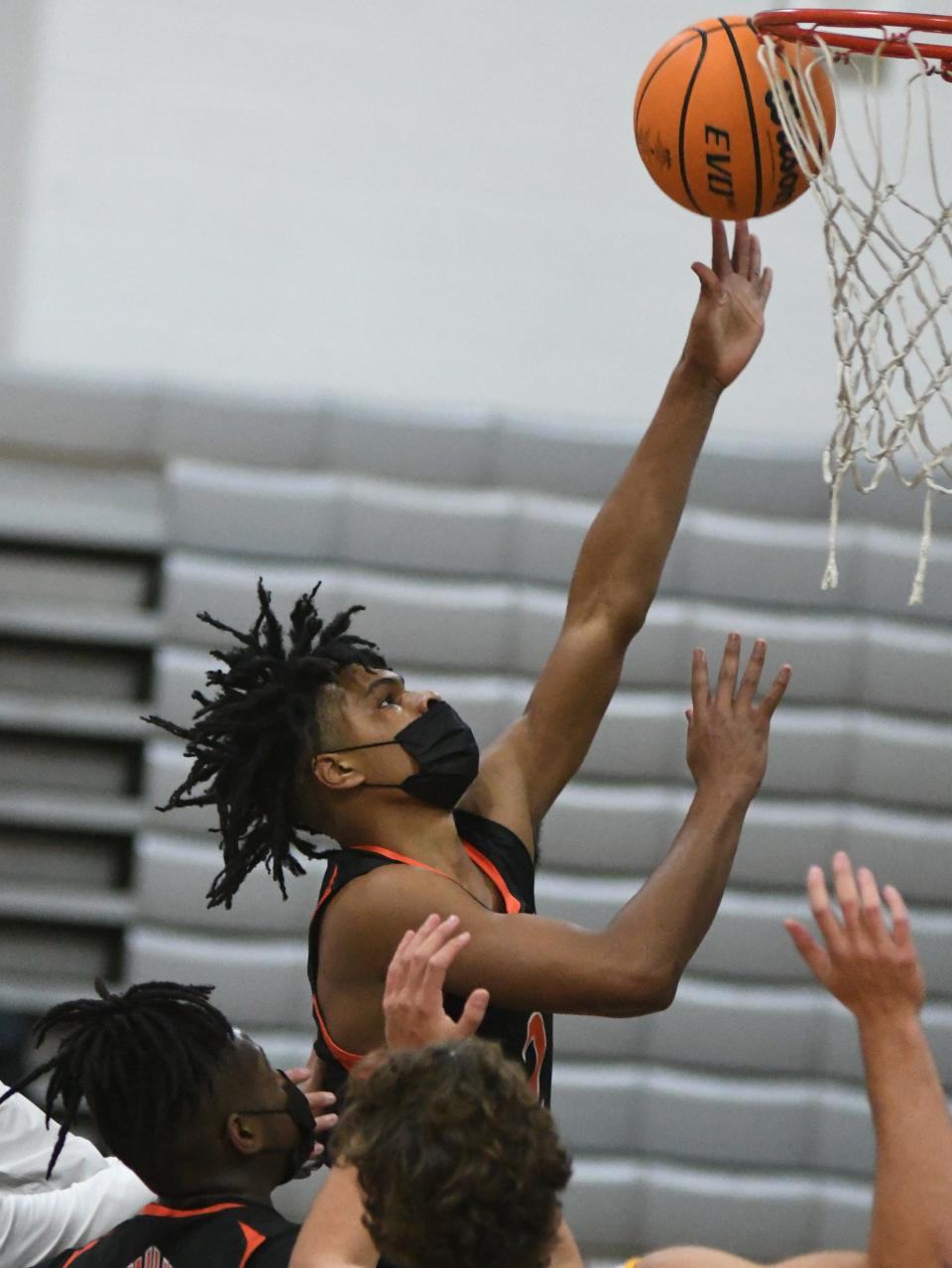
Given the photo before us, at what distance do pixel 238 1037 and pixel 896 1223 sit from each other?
1016 mm

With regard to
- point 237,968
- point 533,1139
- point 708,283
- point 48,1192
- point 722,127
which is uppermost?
point 722,127

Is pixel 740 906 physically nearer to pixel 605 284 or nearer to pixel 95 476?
pixel 605 284

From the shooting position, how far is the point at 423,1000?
1.79 metres

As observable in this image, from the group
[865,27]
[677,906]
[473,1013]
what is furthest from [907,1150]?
[865,27]

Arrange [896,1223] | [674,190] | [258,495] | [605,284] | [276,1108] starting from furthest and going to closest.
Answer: [605,284], [258,495], [674,190], [276,1108], [896,1223]

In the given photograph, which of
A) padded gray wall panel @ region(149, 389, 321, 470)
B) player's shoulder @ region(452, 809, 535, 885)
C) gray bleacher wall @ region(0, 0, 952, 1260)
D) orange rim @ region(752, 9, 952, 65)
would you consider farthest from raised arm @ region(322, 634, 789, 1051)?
padded gray wall panel @ region(149, 389, 321, 470)

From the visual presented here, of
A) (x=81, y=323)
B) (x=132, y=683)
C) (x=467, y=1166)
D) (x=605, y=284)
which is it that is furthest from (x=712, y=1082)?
(x=467, y=1166)

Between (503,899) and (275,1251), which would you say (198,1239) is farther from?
(503,899)

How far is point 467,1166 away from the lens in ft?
→ 4.93

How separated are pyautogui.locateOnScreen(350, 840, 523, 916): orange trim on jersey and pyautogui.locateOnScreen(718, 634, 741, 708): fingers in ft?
1.27

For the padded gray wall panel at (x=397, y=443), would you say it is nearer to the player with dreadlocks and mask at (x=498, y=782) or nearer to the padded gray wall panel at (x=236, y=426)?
the padded gray wall panel at (x=236, y=426)

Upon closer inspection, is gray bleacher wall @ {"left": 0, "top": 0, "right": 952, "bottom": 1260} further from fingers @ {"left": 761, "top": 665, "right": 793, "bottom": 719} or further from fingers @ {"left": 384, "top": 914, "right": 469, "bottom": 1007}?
fingers @ {"left": 384, "top": 914, "right": 469, "bottom": 1007}

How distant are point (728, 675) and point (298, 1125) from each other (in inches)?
32.4

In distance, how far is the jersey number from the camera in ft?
7.73
